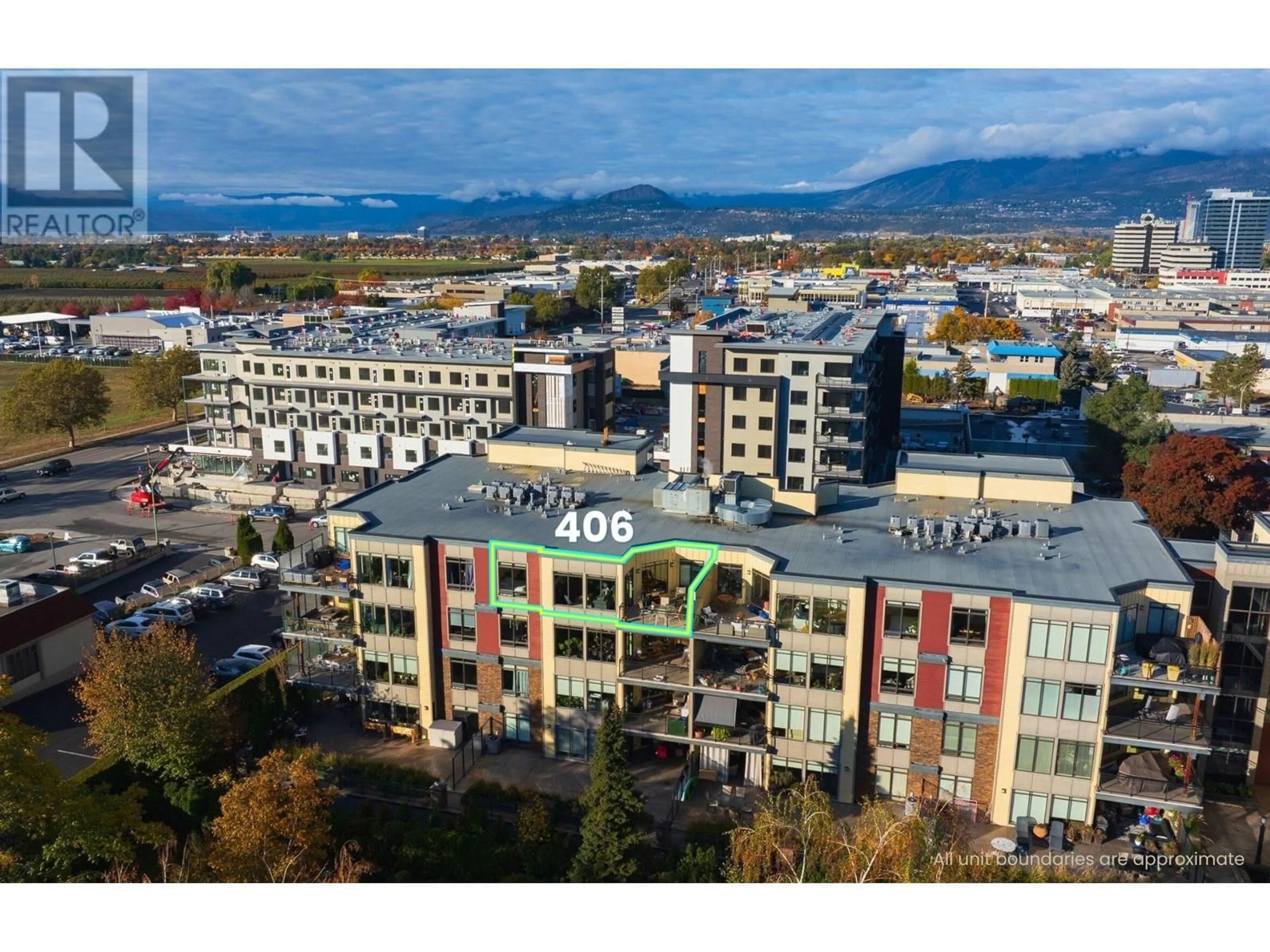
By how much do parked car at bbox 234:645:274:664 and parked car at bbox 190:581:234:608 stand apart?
5.53 m

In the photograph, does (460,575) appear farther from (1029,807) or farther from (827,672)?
(1029,807)

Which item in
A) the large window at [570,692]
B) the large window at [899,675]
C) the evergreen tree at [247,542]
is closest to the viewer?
the large window at [899,675]

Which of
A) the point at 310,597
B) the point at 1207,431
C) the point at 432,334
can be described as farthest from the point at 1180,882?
the point at 432,334

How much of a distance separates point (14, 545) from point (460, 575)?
101 ft

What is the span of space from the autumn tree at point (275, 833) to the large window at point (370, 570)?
25.1 ft

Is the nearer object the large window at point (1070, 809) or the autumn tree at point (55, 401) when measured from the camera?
the large window at point (1070, 809)

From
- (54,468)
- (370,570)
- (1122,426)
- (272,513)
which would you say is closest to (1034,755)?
(370,570)

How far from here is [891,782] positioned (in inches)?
941

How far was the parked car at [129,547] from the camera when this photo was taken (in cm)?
4297

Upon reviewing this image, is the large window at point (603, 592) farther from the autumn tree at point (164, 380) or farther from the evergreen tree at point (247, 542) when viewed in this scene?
the autumn tree at point (164, 380)

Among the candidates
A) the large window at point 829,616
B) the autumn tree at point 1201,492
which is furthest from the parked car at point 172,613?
→ the autumn tree at point 1201,492

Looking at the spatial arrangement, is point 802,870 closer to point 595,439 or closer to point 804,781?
point 804,781

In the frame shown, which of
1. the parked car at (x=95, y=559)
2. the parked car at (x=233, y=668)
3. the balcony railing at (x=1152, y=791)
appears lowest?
the parked car at (x=233, y=668)

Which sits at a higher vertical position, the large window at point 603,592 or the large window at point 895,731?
the large window at point 603,592
